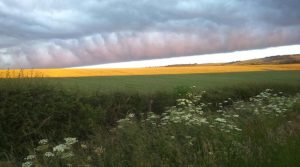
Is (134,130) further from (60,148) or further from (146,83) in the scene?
(146,83)

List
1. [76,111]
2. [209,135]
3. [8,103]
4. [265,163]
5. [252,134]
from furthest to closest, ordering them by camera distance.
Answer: [76,111] < [8,103] < [252,134] < [209,135] < [265,163]

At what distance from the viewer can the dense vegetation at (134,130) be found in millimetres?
6457

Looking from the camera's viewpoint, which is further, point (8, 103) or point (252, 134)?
point (8, 103)

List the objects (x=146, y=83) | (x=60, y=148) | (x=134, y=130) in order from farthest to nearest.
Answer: (x=146, y=83) < (x=134, y=130) < (x=60, y=148)

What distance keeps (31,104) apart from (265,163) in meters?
8.55

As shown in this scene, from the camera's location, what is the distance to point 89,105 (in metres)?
14.7

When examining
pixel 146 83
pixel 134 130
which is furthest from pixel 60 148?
pixel 146 83

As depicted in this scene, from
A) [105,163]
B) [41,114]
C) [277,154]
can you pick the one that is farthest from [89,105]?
[277,154]

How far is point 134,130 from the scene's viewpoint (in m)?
9.06

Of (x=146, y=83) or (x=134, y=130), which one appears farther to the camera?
(x=146, y=83)

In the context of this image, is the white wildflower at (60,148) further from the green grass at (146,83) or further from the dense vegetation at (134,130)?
the green grass at (146,83)

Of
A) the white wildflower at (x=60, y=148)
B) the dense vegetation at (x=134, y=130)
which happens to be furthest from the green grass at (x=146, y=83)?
the white wildflower at (x=60, y=148)

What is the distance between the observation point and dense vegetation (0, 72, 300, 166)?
646 cm

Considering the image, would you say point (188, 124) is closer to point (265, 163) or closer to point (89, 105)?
point (265, 163)
